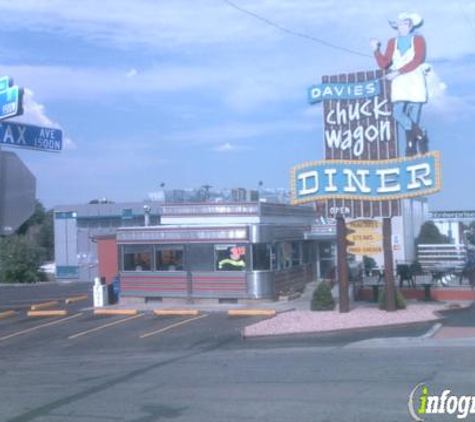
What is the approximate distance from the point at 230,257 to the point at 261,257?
3.59 ft

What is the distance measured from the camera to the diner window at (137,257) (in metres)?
31.3

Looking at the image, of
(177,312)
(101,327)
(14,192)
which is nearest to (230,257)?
(177,312)

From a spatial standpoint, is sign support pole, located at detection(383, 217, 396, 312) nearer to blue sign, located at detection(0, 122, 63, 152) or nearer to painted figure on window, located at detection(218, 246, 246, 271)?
painted figure on window, located at detection(218, 246, 246, 271)

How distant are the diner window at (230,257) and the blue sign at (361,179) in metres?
5.41

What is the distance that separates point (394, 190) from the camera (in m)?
23.7

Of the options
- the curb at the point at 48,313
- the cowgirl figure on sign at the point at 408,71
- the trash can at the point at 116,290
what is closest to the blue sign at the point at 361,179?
the cowgirl figure on sign at the point at 408,71

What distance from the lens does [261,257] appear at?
29.6 metres

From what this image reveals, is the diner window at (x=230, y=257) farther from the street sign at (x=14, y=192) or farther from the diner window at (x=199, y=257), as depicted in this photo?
the street sign at (x=14, y=192)

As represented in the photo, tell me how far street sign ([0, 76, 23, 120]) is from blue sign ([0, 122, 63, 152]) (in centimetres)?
72

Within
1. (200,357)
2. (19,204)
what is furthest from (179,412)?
(200,357)

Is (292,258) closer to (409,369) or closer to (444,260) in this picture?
(444,260)

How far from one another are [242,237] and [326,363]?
1480cm

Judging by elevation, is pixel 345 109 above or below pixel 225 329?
above

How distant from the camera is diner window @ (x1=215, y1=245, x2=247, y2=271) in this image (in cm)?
2952
